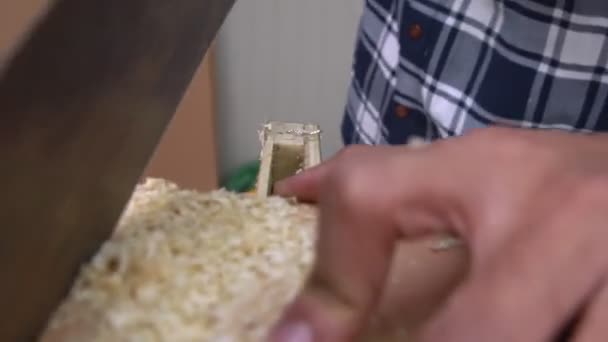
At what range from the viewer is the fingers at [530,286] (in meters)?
0.33

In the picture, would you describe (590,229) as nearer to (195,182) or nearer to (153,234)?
(153,234)

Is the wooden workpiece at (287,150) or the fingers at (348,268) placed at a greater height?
the fingers at (348,268)

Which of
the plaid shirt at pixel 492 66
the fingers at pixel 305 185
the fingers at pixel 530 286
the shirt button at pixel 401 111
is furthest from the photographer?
the shirt button at pixel 401 111

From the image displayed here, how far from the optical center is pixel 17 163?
0.42m

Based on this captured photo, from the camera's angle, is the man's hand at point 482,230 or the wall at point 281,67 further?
the wall at point 281,67

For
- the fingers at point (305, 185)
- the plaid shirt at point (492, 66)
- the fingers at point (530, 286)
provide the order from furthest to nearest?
the plaid shirt at point (492, 66) → the fingers at point (305, 185) → the fingers at point (530, 286)

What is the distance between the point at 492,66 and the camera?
2.38 feet

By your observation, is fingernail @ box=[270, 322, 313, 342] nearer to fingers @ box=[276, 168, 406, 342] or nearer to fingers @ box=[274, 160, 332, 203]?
fingers @ box=[276, 168, 406, 342]

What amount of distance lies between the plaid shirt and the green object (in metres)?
0.86

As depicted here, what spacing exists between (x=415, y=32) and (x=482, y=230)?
45 cm

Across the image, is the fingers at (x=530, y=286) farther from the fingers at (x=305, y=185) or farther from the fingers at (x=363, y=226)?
the fingers at (x=305, y=185)

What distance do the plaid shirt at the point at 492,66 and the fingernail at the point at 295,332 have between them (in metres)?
0.41

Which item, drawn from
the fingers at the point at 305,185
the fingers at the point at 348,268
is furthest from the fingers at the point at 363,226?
the fingers at the point at 305,185

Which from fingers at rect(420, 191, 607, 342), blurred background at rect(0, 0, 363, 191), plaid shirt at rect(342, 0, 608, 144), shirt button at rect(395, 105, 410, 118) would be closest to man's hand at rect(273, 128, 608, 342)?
fingers at rect(420, 191, 607, 342)
